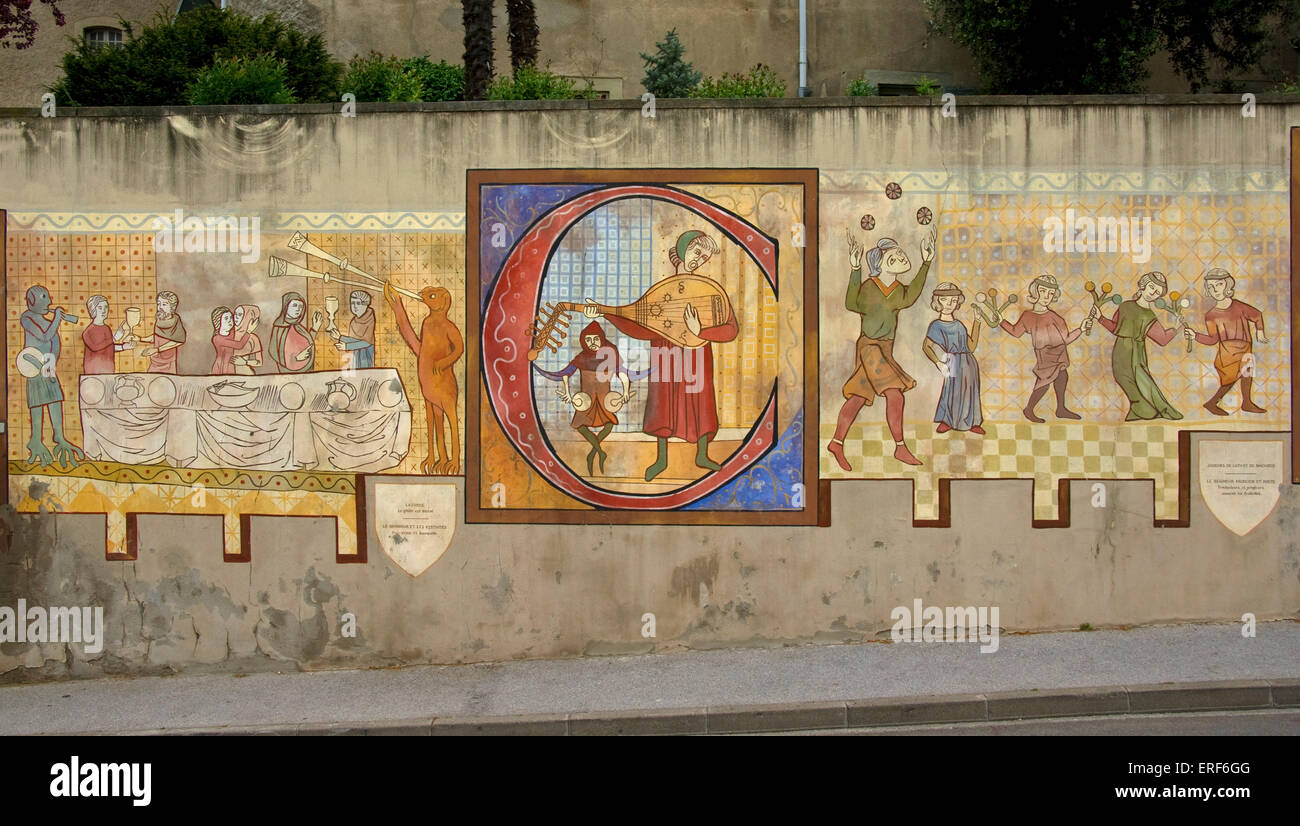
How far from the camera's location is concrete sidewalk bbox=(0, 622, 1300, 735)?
686 cm

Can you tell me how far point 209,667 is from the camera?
27.2 ft

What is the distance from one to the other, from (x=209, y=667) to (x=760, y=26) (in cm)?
949

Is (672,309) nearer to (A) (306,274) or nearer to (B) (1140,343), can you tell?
(A) (306,274)

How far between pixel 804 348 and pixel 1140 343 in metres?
2.36

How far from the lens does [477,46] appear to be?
1116cm

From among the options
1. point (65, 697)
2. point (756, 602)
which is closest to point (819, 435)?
point (756, 602)

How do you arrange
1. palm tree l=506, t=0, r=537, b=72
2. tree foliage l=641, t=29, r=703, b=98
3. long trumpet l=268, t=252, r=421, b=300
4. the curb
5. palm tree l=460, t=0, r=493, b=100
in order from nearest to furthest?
the curb, long trumpet l=268, t=252, r=421, b=300, palm tree l=460, t=0, r=493, b=100, tree foliage l=641, t=29, r=703, b=98, palm tree l=506, t=0, r=537, b=72

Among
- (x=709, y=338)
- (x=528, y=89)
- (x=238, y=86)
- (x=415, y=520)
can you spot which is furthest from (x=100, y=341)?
(x=709, y=338)

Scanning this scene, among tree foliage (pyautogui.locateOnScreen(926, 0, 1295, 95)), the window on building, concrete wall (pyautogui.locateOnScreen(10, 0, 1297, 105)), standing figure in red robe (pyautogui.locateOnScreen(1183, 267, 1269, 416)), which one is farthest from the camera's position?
the window on building

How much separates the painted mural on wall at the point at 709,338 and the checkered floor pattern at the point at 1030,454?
0.02m

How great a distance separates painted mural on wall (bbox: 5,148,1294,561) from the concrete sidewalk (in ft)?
3.07

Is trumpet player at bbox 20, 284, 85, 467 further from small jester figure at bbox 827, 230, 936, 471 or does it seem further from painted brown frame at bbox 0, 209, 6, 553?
small jester figure at bbox 827, 230, 936, 471

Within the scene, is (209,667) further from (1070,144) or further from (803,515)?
(1070,144)

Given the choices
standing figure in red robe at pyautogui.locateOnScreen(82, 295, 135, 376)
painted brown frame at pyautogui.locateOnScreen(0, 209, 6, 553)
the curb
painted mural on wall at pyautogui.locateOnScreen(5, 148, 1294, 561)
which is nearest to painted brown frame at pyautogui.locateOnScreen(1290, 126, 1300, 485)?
painted mural on wall at pyautogui.locateOnScreen(5, 148, 1294, 561)
